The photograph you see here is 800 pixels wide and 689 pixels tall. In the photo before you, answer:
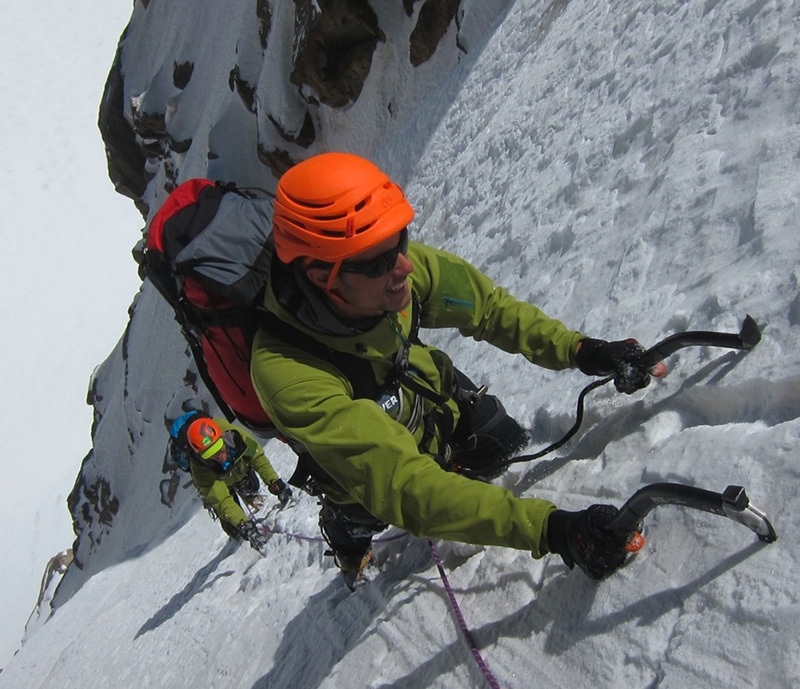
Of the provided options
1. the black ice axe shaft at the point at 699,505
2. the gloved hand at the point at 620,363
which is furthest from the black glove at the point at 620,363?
the black ice axe shaft at the point at 699,505

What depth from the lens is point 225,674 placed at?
14.8 ft

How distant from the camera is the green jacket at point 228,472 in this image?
641 centimetres

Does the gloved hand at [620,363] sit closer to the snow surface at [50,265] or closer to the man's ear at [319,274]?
the man's ear at [319,274]

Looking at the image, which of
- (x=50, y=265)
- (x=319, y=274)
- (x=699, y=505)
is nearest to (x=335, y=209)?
(x=319, y=274)

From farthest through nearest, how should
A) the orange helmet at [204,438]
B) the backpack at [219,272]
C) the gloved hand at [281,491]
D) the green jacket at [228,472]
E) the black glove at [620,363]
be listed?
the gloved hand at [281,491] < the green jacket at [228,472] < the orange helmet at [204,438] < the black glove at [620,363] < the backpack at [219,272]

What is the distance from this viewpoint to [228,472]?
21.5 ft

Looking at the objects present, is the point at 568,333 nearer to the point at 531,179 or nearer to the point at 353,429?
the point at 353,429

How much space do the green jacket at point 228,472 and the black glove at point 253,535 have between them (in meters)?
0.31

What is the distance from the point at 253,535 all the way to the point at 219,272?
3847mm

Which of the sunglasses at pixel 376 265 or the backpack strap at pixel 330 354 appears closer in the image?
the sunglasses at pixel 376 265

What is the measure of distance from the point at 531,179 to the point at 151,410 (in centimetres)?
1177

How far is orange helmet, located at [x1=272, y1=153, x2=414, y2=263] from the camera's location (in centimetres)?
221

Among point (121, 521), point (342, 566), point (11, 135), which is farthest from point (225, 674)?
point (11, 135)

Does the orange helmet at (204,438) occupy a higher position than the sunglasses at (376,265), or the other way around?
the sunglasses at (376,265)
